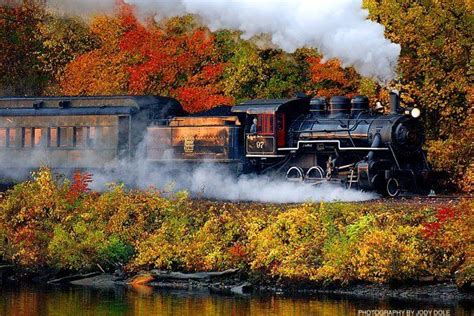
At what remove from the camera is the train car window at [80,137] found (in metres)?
45.4

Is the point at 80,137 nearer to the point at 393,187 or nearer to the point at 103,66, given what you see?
the point at 103,66

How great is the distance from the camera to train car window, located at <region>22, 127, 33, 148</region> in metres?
46.6

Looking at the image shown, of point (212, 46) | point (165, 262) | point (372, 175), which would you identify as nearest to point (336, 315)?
point (165, 262)

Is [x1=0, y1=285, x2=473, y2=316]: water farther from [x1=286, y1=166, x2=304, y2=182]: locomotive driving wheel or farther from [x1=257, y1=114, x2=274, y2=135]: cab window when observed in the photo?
[x1=257, y1=114, x2=274, y2=135]: cab window

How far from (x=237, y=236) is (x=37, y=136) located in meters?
12.9

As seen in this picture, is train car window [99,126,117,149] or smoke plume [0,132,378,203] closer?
smoke plume [0,132,378,203]

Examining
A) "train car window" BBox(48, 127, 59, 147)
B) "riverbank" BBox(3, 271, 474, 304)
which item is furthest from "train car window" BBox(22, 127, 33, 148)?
"riverbank" BBox(3, 271, 474, 304)

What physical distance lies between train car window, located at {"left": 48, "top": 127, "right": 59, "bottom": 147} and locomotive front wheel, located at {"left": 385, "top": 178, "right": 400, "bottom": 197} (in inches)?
492

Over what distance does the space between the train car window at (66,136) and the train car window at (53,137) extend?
20 cm

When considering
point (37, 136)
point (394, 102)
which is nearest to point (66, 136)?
point (37, 136)

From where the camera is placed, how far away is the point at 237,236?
36.0m

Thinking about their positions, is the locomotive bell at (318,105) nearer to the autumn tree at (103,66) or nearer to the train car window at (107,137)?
the train car window at (107,137)

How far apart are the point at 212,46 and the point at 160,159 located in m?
8.44

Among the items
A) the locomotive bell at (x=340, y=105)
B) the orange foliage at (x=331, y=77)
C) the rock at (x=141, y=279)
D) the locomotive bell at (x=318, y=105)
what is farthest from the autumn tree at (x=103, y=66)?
the rock at (x=141, y=279)
